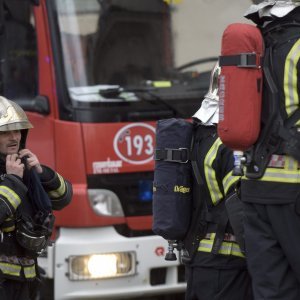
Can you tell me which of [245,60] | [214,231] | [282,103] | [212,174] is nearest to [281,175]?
[282,103]

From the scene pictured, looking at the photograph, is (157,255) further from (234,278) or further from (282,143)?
(282,143)

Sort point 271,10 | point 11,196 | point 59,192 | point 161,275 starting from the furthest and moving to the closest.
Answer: point 161,275, point 59,192, point 11,196, point 271,10

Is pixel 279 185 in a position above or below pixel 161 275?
above

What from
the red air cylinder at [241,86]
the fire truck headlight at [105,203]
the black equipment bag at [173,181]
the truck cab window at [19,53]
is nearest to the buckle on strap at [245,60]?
the red air cylinder at [241,86]

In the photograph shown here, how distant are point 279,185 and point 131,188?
276cm

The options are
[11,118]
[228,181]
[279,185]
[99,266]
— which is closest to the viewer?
[279,185]

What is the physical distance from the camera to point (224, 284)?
12.9ft

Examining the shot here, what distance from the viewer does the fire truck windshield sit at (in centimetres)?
602

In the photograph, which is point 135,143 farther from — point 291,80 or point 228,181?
point 291,80

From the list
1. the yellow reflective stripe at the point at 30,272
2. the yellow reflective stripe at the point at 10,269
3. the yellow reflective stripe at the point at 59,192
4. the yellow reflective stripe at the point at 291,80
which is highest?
the yellow reflective stripe at the point at 291,80

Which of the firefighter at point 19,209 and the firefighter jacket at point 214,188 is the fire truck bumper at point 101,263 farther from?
the firefighter jacket at point 214,188

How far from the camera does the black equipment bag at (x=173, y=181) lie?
3949mm

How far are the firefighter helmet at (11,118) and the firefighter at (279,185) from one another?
1395 mm

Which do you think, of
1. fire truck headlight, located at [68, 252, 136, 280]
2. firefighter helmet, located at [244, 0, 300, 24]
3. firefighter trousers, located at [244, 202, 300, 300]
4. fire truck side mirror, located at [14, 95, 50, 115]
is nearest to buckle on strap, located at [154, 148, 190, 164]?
firefighter trousers, located at [244, 202, 300, 300]
